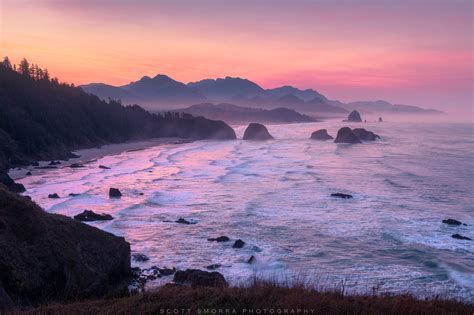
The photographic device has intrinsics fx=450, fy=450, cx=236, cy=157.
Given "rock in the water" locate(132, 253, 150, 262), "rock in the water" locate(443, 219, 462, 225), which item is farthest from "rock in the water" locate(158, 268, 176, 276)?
"rock in the water" locate(443, 219, 462, 225)

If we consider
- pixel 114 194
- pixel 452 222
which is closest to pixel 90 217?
pixel 114 194

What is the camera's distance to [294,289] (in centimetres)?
931

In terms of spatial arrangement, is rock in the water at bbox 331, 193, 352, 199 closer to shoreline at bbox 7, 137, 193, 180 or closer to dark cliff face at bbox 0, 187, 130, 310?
dark cliff face at bbox 0, 187, 130, 310

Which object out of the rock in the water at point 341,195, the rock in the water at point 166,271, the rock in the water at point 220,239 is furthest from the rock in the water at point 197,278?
the rock in the water at point 341,195

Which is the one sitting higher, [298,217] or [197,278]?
[197,278]

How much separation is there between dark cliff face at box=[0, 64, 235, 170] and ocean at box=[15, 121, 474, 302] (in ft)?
39.8

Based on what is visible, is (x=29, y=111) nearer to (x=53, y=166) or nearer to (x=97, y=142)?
(x=97, y=142)

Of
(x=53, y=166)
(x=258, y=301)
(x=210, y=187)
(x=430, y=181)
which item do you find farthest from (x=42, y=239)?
(x=53, y=166)

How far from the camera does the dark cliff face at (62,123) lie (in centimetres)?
5734

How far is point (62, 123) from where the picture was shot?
2928 inches

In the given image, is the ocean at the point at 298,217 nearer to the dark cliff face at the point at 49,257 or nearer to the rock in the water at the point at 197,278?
the rock in the water at the point at 197,278

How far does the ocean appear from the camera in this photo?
679 inches

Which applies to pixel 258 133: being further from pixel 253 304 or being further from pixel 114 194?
pixel 253 304

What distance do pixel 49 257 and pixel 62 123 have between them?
220ft
